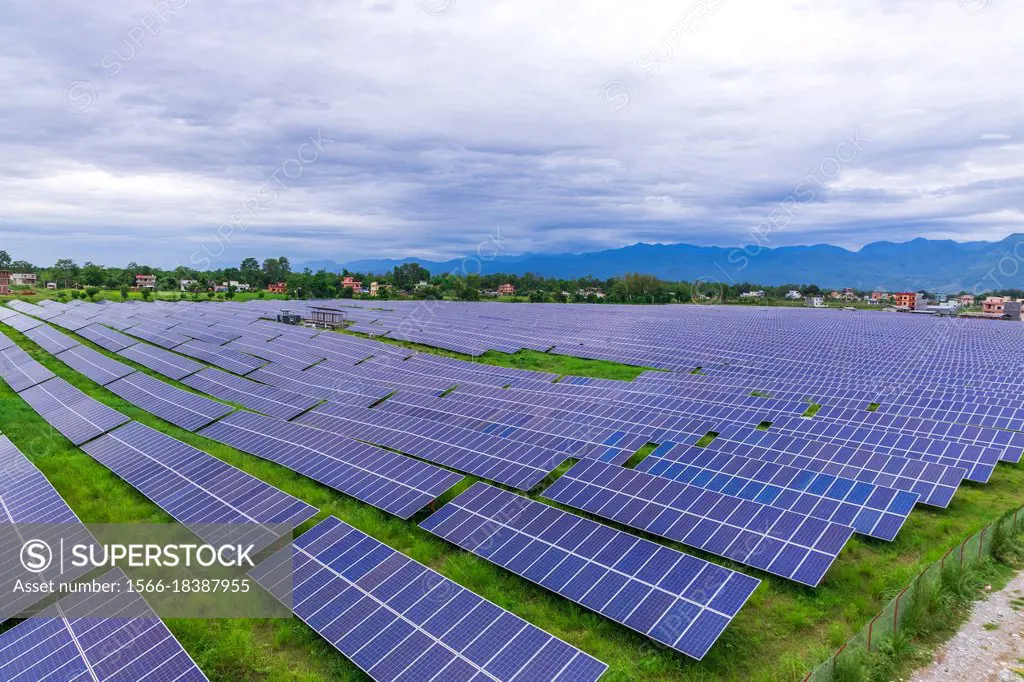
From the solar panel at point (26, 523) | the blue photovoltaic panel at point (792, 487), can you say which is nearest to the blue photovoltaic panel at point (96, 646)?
the solar panel at point (26, 523)

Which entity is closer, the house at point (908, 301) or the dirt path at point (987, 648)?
the dirt path at point (987, 648)

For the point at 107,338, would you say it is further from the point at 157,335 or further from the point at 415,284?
the point at 415,284

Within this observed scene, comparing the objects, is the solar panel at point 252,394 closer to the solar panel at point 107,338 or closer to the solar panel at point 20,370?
the solar panel at point 20,370

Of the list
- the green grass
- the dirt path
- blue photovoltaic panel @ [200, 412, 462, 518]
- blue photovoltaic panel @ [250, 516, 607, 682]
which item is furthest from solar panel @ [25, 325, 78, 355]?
the dirt path

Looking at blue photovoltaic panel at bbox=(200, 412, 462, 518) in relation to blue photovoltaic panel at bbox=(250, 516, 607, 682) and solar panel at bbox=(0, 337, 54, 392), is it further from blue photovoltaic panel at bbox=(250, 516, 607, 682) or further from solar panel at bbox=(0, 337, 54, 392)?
solar panel at bbox=(0, 337, 54, 392)

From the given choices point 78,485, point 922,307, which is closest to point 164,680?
point 78,485

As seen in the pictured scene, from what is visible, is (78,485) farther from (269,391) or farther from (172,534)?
(269,391)
